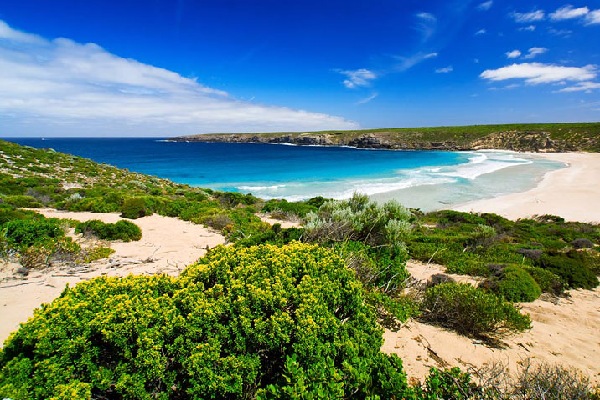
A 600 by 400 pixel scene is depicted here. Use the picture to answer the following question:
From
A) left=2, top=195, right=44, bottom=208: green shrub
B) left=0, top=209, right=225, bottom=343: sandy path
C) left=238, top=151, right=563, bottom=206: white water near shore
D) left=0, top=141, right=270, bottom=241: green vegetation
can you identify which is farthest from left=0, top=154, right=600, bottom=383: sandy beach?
left=238, top=151, right=563, bottom=206: white water near shore

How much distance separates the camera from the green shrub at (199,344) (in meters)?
2.48

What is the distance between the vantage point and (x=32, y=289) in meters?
5.34

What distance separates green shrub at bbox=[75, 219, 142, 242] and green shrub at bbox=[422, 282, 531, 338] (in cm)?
817

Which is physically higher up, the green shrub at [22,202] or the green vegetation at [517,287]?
the green shrub at [22,202]

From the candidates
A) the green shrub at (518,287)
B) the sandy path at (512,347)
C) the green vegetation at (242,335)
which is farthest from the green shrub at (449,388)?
the green shrub at (518,287)

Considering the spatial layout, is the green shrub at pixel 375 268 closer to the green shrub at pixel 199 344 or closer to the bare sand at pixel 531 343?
the bare sand at pixel 531 343

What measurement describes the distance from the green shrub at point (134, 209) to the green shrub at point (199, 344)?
30.8ft

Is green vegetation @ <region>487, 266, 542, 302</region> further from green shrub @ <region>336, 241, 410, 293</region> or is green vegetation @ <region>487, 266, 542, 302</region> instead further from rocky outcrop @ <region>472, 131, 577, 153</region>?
rocky outcrop @ <region>472, 131, 577, 153</region>

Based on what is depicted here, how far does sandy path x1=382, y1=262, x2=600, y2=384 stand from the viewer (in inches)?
160

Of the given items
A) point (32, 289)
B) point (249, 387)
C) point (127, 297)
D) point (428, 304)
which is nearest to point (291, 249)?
point (249, 387)

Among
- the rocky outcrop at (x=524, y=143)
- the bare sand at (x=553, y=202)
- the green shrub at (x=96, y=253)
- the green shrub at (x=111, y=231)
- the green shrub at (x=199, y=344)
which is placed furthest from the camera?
the rocky outcrop at (x=524, y=143)

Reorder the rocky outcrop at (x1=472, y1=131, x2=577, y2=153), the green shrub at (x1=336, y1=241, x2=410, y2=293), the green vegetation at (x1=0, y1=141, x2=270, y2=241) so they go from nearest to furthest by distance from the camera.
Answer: the green shrub at (x1=336, y1=241, x2=410, y2=293)
the green vegetation at (x1=0, y1=141, x2=270, y2=241)
the rocky outcrop at (x1=472, y1=131, x2=577, y2=153)

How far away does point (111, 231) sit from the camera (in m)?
8.68

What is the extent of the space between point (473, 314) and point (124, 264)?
23.8ft
